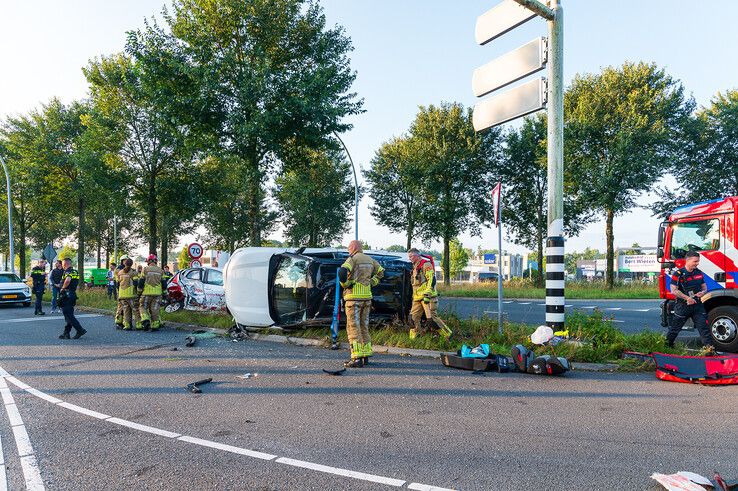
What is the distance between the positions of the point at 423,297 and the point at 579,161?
2065 cm

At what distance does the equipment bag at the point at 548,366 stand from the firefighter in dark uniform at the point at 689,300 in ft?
7.89

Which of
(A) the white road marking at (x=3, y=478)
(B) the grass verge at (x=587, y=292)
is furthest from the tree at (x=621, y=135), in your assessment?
(A) the white road marking at (x=3, y=478)

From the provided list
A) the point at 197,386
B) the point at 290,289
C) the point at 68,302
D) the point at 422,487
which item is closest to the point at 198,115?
the point at 68,302

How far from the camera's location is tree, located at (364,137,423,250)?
100ft

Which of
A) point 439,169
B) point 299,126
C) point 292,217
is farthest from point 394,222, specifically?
Answer: point 299,126

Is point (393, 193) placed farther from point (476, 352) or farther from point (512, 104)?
point (476, 352)

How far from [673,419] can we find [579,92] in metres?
25.4

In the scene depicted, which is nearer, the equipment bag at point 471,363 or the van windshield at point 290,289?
the equipment bag at point 471,363

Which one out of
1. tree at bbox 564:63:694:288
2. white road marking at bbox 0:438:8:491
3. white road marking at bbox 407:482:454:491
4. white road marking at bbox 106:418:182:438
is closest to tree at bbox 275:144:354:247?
tree at bbox 564:63:694:288

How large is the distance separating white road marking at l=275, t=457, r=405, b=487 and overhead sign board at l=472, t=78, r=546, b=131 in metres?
6.45

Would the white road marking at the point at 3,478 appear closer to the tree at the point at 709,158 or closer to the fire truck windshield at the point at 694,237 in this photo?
the fire truck windshield at the point at 694,237

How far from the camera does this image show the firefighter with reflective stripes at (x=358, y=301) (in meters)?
6.63

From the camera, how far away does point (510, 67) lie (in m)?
8.01

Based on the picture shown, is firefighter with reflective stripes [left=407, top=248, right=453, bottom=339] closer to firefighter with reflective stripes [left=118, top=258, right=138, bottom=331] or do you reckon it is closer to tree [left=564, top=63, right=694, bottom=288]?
firefighter with reflective stripes [left=118, top=258, right=138, bottom=331]
